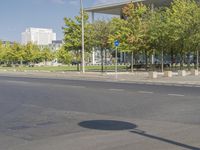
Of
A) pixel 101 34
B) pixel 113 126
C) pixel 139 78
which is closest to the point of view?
pixel 113 126

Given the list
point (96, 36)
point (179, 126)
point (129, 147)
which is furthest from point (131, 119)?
point (96, 36)

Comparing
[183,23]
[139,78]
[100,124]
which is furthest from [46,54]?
[100,124]

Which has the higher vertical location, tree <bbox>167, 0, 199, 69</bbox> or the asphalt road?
tree <bbox>167, 0, 199, 69</bbox>

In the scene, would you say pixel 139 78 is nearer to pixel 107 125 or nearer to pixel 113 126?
pixel 107 125

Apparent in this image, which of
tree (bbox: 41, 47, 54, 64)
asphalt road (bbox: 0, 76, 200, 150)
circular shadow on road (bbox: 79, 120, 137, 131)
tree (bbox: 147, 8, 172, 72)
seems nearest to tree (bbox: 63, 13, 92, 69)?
tree (bbox: 147, 8, 172, 72)

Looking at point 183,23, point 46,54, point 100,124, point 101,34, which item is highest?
point 183,23

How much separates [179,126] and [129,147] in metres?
2.95

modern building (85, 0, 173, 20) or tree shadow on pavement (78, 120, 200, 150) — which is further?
modern building (85, 0, 173, 20)

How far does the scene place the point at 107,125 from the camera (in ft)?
35.3

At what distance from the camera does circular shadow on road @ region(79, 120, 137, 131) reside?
10.4m

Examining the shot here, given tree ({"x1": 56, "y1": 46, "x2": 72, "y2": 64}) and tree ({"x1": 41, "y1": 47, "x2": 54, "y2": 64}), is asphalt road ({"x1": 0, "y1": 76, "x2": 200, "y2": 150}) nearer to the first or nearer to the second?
tree ({"x1": 56, "y1": 46, "x2": 72, "y2": 64})

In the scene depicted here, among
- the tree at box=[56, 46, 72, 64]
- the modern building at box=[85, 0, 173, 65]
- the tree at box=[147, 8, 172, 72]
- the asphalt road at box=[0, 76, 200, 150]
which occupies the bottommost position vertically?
the asphalt road at box=[0, 76, 200, 150]

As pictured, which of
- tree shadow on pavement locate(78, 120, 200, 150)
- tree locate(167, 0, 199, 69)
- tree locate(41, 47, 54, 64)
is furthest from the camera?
tree locate(41, 47, 54, 64)

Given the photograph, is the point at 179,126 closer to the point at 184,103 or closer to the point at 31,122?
the point at 31,122
